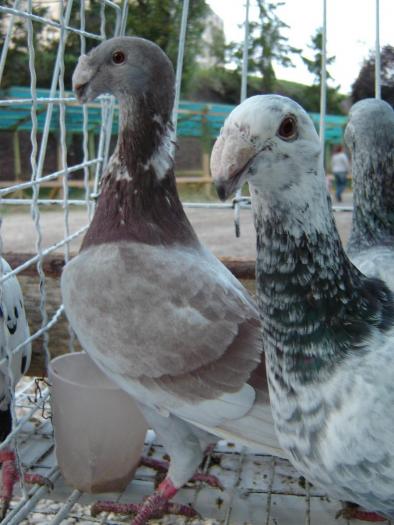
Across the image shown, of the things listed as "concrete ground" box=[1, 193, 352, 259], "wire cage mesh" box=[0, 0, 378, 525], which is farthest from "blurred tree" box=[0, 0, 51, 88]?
"wire cage mesh" box=[0, 0, 378, 525]

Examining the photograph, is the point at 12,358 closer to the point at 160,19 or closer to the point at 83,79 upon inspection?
the point at 83,79

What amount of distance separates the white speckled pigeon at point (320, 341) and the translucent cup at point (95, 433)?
57 centimetres

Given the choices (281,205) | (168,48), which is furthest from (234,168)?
(168,48)

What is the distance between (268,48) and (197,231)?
199 centimetres

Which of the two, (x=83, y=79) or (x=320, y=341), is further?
(x=83, y=79)

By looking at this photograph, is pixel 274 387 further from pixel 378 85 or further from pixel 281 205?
pixel 378 85

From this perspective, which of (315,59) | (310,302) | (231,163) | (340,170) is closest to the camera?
(231,163)

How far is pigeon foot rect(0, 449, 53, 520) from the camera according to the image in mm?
1439

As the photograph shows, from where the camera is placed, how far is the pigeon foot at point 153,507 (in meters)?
1.39

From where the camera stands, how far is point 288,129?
2.63 ft

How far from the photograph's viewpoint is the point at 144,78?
1490mm

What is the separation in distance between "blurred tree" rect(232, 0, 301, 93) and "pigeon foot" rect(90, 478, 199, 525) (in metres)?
3.17

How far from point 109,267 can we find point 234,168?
681mm

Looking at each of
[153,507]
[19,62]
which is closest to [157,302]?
[153,507]
